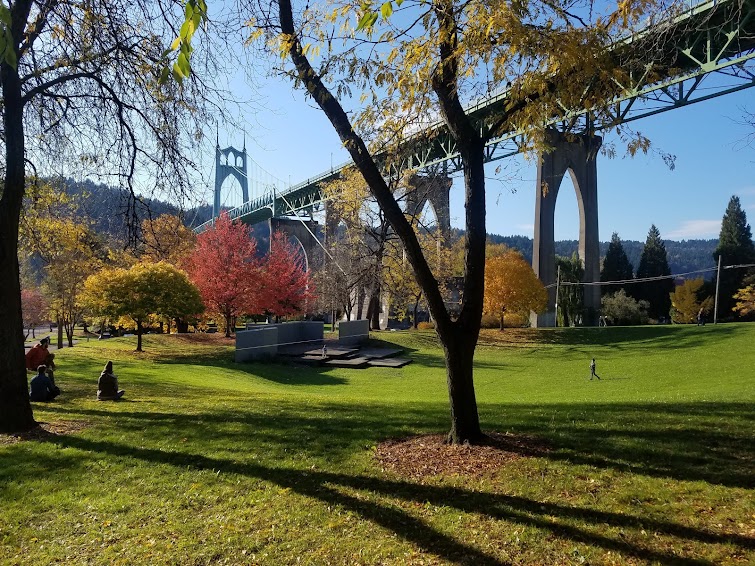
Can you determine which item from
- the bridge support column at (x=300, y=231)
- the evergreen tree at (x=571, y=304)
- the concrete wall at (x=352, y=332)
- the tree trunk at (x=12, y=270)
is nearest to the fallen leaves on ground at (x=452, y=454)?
the tree trunk at (x=12, y=270)

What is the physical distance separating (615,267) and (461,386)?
5800 cm

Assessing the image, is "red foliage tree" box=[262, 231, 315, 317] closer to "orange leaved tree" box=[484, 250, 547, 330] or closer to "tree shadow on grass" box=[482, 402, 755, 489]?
"orange leaved tree" box=[484, 250, 547, 330]

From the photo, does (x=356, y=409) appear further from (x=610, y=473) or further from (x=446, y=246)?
(x=446, y=246)

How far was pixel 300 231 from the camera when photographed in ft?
171

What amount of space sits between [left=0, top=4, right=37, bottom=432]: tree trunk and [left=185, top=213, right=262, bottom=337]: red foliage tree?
64.3ft

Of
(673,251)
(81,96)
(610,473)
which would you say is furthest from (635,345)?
(673,251)

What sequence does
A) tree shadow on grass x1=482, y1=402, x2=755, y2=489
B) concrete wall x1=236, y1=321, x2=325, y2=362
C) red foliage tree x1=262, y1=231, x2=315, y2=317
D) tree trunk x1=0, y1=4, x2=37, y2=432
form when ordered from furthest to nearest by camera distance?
→ red foliage tree x1=262, y1=231, x2=315, y2=317, concrete wall x1=236, y1=321, x2=325, y2=362, tree trunk x1=0, y1=4, x2=37, y2=432, tree shadow on grass x1=482, y1=402, x2=755, y2=489

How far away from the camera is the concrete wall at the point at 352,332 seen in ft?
88.3

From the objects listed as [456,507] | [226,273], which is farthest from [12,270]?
[226,273]

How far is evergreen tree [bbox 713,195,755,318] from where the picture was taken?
47969 millimetres

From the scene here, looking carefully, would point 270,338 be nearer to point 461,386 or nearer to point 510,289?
point 510,289

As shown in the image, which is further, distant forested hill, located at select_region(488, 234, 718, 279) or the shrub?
distant forested hill, located at select_region(488, 234, 718, 279)

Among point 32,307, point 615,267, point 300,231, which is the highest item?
point 300,231

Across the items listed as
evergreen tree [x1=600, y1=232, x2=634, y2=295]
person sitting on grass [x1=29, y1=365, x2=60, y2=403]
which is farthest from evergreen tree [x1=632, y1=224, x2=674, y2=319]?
person sitting on grass [x1=29, y1=365, x2=60, y2=403]
